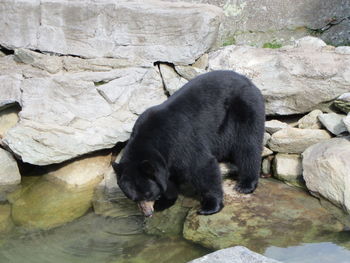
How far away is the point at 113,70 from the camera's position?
704cm

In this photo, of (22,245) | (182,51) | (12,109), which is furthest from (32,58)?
(22,245)

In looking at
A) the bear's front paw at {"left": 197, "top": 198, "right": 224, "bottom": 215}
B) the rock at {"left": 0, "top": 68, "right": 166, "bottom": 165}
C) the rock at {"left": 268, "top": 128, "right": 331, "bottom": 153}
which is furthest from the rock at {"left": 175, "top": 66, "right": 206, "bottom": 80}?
the bear's front paw at {"left": 197, "top": 198, "right": 224, "bottom": 215}

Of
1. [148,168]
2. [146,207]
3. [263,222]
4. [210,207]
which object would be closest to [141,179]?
[148,168]

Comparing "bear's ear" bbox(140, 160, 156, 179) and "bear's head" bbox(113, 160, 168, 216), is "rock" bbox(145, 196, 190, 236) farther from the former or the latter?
"bear's ear" bbox(140, 160, 156, 179)

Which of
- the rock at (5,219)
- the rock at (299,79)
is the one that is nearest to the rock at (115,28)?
the rock at (299,79)

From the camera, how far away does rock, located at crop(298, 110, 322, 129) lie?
6441 millimetres

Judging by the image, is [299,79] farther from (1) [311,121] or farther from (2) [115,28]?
(2) [115,28]

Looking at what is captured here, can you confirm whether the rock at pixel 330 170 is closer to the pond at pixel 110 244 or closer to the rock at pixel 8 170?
the pond at pixel 110 244

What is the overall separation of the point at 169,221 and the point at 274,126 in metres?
2.05

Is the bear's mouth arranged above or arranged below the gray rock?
below

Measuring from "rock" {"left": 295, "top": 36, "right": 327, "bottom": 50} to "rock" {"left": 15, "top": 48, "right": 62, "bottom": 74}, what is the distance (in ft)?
12.1

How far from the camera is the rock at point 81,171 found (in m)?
Result: 6.68

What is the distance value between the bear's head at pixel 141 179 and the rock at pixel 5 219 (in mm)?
1619

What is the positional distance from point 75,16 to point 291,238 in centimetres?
449
